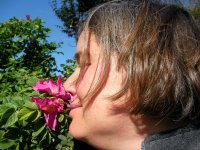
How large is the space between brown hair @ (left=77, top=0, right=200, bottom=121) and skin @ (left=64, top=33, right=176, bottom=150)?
0.03 meters

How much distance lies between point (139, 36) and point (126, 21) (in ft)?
0.33

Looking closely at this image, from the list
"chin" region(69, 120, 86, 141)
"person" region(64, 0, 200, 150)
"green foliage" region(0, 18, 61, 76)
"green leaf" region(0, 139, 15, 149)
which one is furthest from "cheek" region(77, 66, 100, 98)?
"green foliage" region(0, 18, 61, 76)

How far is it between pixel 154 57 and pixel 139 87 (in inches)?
4.8

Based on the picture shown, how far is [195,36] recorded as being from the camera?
1379 millimetres

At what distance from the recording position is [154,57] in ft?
4.09

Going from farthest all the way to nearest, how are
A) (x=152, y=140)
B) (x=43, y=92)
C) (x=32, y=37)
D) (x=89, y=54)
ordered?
(x=32, y=37), (x=43, y=92), (x=89, y=54), (x=152, y=140)

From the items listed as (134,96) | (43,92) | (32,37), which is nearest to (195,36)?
(134,96)

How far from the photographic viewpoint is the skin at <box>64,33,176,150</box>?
4.04 ft

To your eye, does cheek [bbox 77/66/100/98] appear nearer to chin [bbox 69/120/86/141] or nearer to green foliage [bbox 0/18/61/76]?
chin [bbox 69/120/86/141]

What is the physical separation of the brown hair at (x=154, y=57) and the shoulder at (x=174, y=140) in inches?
2.4

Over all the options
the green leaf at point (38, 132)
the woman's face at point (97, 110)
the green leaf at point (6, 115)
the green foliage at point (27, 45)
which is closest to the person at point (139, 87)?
the woman's face at point (97, 110)

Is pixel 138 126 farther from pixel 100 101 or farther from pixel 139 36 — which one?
pixel 139 36

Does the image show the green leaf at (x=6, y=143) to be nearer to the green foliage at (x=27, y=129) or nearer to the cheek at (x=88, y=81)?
the green foliage at (x=27, y=129)

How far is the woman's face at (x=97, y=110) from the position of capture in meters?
1.23
